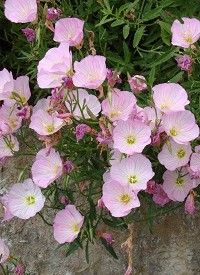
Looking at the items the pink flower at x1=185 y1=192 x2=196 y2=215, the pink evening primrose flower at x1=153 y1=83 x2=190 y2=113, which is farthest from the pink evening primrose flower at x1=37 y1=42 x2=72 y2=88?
the pink flower at x1=185 y1=192 x2=196 y2=215

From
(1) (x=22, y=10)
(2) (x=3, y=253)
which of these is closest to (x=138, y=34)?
(1) (x=22, y=10)

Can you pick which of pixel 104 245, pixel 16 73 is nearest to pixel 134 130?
pixel 104 245

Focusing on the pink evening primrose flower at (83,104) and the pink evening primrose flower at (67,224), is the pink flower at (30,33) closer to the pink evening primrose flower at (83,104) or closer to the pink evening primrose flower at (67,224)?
the pink evening primrose flower at (83,104)

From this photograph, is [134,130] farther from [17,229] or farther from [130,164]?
[17,229]

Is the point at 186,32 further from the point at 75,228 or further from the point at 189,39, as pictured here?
the point at 75,228

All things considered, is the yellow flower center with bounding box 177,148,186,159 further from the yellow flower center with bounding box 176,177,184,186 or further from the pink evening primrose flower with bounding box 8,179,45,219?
the pink evening primrose flower with bounding box 8,179,45,219
